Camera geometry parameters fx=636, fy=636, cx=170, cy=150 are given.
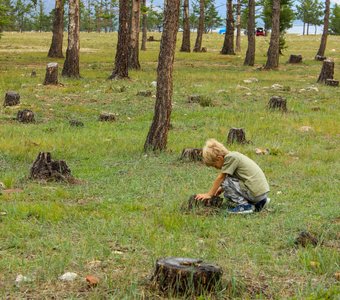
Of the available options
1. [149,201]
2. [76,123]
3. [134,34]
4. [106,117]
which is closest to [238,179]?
[149,201]

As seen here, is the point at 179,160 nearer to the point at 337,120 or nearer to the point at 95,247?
the point at 95,247

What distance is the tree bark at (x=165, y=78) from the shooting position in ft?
37.8

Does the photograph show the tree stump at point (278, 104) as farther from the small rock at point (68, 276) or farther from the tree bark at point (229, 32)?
the tree bark at point (229, 32)

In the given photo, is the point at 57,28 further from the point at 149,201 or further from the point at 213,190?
the point at 213,190

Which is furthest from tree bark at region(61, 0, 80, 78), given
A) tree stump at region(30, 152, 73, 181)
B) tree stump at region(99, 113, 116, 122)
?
tree stump at region(30, 152, 73, 181)

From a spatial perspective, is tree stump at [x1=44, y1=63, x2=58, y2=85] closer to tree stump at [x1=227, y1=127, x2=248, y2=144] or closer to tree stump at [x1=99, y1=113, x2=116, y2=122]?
tree stump at [x1=99, y1=113, x2=116, y2=122]

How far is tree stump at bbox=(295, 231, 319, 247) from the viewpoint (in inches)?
237

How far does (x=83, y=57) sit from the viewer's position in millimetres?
35062

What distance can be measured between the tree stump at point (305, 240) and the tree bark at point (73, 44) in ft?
59.2

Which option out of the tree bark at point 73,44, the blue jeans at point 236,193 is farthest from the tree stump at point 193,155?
the tree bark at point 73,44

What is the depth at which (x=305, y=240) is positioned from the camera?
6.03 meters

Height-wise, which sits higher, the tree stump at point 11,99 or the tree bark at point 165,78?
the tree bark at point 165,78

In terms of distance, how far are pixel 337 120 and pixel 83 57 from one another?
21.6 metres

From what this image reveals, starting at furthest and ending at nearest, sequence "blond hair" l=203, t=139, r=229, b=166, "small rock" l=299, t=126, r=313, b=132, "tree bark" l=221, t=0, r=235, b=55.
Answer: "tree bark" l=221, t=0, r=235, b=55, "small rock" l=299, t=126, r=313, b=132, "blond hair" l=203, t=139, r=229, b=166
